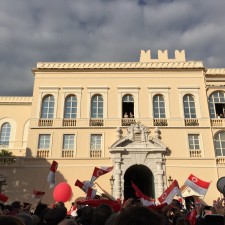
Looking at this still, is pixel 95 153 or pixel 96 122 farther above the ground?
pixel 96 122

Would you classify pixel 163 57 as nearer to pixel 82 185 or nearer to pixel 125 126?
pixel 125 126

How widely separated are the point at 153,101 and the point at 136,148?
16.2 ft

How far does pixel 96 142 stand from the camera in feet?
75.4

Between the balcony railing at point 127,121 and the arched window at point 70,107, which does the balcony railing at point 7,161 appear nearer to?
the arched window at point 70,107

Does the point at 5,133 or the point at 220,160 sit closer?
the point at 220,160

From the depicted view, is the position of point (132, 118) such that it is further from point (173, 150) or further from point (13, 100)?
point (13, 100)

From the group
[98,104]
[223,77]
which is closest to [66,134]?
[98,104]

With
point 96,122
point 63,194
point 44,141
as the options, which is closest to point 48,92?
point 44,141

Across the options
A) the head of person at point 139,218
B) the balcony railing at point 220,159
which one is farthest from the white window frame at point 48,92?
the head of person at point 139,218

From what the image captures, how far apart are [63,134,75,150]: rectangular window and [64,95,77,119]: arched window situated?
1.75m

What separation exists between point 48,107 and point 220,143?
1523cm

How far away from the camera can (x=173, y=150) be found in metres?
22.5

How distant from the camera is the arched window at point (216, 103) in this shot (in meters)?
24.6

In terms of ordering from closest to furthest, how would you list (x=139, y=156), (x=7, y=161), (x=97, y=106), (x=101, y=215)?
(x=101, y=215), (x=139, y=156), (x=7, y=161), (x=97, y=106)
